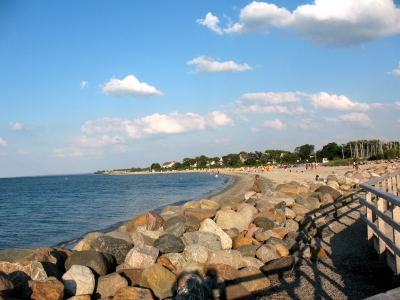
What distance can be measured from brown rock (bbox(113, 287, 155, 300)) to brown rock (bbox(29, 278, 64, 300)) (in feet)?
2.85

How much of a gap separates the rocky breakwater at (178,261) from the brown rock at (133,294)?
2 cm

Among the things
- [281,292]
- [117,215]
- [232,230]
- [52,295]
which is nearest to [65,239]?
[117,215]

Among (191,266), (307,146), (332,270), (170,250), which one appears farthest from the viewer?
(307,146)

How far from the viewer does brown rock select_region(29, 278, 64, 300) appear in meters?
5.48

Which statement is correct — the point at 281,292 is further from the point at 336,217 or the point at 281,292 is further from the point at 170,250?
the point at 336,217

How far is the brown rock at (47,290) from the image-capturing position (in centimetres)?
548

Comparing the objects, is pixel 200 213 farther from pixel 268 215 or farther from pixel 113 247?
pixel 113 247

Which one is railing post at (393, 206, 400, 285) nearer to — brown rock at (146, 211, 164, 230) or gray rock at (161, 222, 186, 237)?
gray rock at (161, 222, 186, 237)

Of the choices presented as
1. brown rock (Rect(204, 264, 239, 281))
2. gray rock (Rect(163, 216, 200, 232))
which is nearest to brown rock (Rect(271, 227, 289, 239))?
gray rock (Rect(163, 216, 200, 232))

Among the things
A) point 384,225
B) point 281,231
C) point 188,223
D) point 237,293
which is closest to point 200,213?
point 188,223

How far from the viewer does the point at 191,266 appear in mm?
6555

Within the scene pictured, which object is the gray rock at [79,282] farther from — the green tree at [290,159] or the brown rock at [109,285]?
the green tree at [290,159]

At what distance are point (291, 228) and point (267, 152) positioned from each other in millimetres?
139422

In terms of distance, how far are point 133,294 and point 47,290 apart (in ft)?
4.44
